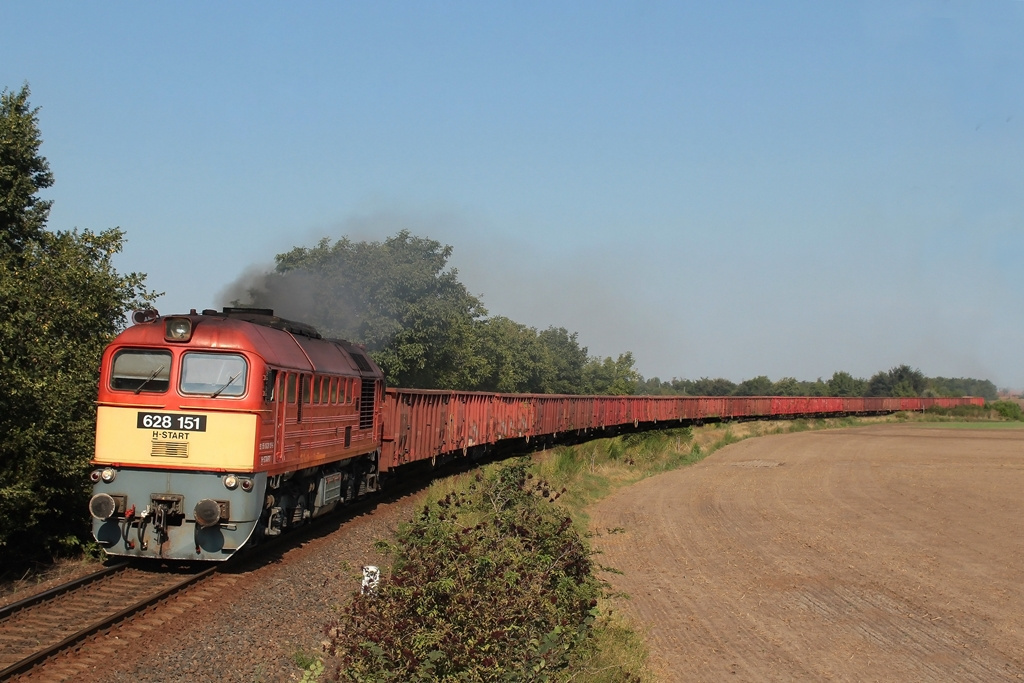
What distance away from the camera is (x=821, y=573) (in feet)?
49.8

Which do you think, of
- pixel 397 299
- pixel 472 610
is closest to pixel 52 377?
pixel 472 610

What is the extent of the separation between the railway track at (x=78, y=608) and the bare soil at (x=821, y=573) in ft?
19.7

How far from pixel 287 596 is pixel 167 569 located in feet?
7.78

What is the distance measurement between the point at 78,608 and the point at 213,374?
3.36 metres

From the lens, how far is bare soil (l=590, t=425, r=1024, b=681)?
10.6m

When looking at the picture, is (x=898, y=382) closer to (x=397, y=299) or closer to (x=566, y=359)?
(x=566, y=359)

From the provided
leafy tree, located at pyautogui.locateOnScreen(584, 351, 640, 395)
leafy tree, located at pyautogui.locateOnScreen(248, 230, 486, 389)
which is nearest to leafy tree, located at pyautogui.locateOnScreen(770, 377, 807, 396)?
leafy tree, located at pyautogui.locateOnScreen(584, 351, 640, 395)

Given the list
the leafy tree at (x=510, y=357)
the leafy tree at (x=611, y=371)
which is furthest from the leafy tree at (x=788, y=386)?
the leafy tree at (x=510, y=357)

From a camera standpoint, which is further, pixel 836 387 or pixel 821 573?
pixel 836 387

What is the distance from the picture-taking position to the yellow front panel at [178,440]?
11.4 meters

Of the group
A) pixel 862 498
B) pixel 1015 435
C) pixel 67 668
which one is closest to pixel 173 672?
pixel 67 668

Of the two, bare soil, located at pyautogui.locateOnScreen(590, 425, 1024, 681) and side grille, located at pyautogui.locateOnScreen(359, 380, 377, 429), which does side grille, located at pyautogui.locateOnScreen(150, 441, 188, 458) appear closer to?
side grille, located at pyautogui.locateOnScreen(359, 380, 377, 429)

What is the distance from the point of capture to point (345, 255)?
42094 millimetres

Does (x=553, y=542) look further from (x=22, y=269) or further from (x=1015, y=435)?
(x=1015, y=435)
